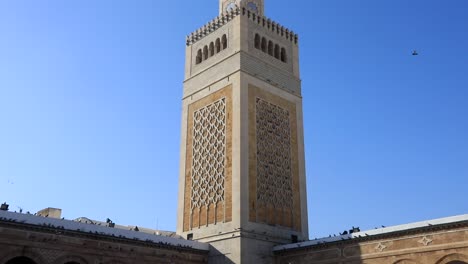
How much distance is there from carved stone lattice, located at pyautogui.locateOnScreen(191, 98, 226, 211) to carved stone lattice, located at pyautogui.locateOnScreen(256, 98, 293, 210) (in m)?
1.81

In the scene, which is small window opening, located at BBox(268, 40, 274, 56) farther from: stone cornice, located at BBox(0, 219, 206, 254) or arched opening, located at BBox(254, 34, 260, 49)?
stone cornice, located at BBox(0, 219, 206, 254)

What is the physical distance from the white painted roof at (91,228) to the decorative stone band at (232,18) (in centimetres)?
1213

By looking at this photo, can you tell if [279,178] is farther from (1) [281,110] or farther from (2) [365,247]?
(2) [365,247]

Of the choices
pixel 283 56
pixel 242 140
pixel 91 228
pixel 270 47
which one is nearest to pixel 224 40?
pixel 270 47

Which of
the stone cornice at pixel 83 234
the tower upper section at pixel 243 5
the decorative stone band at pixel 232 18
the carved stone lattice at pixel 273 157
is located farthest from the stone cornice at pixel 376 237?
the tower upper section at pixel 243 5

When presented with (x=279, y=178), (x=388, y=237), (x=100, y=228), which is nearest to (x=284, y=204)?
(x=279, y=178)

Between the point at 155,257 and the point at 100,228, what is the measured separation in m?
2.62

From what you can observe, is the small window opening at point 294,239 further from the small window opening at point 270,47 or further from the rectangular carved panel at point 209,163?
the small window opening at point 270,47

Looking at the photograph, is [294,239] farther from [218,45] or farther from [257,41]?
[218,45]

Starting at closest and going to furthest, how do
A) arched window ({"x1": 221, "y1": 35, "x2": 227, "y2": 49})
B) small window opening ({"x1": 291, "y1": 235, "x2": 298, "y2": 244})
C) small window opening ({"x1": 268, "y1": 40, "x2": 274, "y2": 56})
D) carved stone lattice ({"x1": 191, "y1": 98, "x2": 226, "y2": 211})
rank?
small window opening ({"x1": 291, "y1": 235, "x2": 298, "y2": 244}) → carved stone lattice ({"x1": 191, "y1": 98, "x2": 226, "y2": 211}) → arched window ({"x1": 221, "y1": 35, "x2": 227, "y2": 49}) → small window opening ({"x1": 268, "y1": 40, "x2": 274, "y2": 56})

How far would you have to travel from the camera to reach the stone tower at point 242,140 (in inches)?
898

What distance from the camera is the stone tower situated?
22812 mm

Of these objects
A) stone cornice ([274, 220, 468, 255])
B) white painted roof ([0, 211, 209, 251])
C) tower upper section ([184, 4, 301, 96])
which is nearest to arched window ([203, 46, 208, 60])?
tower upper section ([184, 4, 301, 96])

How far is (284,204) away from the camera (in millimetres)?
24406
